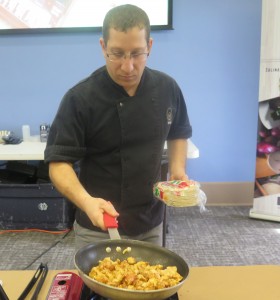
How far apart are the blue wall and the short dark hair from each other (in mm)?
2092

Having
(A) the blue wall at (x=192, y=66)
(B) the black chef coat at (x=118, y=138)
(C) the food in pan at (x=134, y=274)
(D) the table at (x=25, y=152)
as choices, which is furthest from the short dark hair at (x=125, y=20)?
(A) the blue wall at (x=192, y=66)

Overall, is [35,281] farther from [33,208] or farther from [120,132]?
[33,208]

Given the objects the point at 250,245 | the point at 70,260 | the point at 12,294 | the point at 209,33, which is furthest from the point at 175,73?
the point at 12,294

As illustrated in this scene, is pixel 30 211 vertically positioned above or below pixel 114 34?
below

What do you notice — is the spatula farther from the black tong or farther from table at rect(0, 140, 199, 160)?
table at rect(0, 140, 199, 160)

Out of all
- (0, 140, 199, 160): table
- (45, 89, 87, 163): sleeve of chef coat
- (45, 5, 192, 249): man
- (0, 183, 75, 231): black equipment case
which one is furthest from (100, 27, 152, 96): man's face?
(0, 183, 75, 231): black equipment case

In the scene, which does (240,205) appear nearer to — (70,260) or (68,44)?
(70,260)

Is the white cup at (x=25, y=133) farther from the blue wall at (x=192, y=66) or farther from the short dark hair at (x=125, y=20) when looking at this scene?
the short dark hair at (x=125, y=20)

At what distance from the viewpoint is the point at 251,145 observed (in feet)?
10.9

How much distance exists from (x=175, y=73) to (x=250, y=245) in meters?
1.48

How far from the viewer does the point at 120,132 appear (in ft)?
4.02

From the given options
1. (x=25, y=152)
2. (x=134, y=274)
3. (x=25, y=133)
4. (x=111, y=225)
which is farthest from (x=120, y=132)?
(x=25, y=133)

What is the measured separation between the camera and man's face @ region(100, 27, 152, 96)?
106cm

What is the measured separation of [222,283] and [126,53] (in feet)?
2.24
